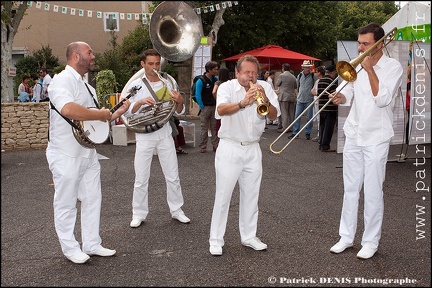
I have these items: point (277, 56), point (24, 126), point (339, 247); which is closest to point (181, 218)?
point (339, 247)

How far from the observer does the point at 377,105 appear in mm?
3982

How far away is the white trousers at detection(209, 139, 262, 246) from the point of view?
13.6 ft

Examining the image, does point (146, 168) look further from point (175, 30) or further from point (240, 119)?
point (175, 30)

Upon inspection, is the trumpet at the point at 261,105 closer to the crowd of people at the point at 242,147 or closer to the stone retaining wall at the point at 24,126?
the crowd of people at the point at 242,147

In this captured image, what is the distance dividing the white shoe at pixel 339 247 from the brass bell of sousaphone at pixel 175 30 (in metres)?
2.60

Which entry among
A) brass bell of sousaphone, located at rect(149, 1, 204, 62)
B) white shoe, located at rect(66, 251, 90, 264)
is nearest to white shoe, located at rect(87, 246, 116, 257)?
white shoe, located at rect(66, 251, 90, 264)

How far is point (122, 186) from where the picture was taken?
7.01 m

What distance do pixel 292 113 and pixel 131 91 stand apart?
8792 mm

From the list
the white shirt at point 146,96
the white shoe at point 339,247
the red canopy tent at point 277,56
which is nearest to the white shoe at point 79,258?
the white shirt at point 146,96

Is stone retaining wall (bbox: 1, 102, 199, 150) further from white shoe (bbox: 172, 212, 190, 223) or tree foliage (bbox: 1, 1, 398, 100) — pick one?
tree foliage (bbox: 1, 1, 398, 100)

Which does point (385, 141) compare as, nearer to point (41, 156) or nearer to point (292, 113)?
point (41, 156)

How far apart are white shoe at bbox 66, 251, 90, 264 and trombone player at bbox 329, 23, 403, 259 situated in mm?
2112

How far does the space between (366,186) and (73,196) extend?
247 centimetres

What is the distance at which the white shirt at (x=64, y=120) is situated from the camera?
12.6 ft
